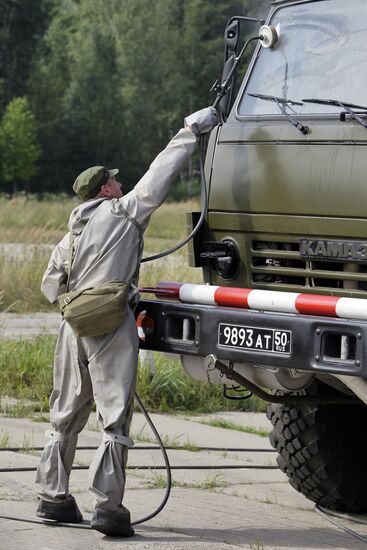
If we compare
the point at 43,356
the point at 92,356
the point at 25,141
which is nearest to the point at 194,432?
the point at 43,356

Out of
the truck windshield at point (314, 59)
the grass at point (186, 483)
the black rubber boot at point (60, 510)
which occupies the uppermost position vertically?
the truck windshield at point (314, 59)

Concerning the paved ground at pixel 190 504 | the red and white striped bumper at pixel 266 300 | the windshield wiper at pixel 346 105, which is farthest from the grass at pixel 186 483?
the windshield wiper at pixel 346 105

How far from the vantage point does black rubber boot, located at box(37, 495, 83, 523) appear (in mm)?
5973

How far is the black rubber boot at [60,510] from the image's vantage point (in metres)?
5.97

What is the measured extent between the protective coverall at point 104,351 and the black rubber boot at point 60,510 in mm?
44

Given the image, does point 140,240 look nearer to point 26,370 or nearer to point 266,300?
point 266,300

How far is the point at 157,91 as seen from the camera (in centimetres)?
6462

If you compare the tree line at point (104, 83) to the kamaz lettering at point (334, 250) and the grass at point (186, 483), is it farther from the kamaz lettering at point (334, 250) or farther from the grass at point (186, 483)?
the kamaz lettering at point (334, 250)

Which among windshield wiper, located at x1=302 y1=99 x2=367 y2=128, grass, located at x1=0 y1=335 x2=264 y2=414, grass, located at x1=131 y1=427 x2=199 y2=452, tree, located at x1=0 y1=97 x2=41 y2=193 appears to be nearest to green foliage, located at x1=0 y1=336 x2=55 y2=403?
grass, located at x1=0 y1=335 x2=264 y2=414

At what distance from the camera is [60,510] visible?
5.97 meters

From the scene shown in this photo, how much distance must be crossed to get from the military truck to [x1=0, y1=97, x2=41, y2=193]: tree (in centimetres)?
4877

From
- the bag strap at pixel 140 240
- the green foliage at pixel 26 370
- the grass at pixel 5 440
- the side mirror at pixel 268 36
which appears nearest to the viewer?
the bag strap at pixel 140 240

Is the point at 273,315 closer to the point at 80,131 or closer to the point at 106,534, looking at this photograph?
the point at 106,534

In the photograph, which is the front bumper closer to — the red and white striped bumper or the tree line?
the red and white striped bumper
